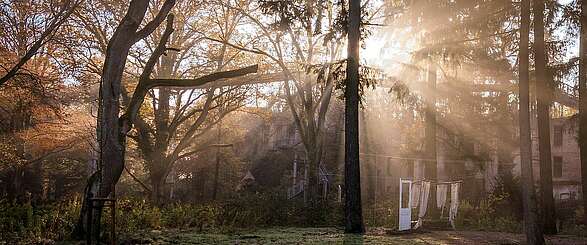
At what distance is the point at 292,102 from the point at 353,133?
28.1ft

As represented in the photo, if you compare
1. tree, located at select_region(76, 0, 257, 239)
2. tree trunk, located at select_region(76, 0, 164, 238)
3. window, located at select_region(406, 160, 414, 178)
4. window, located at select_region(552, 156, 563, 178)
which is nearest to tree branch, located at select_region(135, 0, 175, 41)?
tree, located at select_region(76, 0, 257, 239)

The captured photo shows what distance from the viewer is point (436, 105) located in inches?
866

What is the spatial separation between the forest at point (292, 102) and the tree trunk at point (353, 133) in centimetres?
4

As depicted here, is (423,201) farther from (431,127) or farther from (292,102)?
(292,102)

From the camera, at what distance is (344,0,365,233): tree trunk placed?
48.9ft

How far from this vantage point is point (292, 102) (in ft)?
76.6

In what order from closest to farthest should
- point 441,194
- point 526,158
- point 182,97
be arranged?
point 526,158 < point 441,194 < point 182,97

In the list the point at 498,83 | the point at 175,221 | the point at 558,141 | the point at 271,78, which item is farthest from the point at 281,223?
the point at 558,141

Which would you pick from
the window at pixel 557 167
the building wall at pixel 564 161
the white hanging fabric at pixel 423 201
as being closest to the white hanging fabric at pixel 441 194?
the white hanging fabric at pixel 423 201

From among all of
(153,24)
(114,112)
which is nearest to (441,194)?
(153,24)

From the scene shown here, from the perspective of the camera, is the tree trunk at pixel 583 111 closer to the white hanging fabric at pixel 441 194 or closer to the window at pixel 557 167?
the white hanging fabric at pixel 441 194

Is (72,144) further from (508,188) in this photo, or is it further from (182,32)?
(508,188)

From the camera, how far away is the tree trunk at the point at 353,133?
14.9 meters

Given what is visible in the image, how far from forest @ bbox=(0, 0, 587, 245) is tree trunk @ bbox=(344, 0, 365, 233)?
0.04 meters
